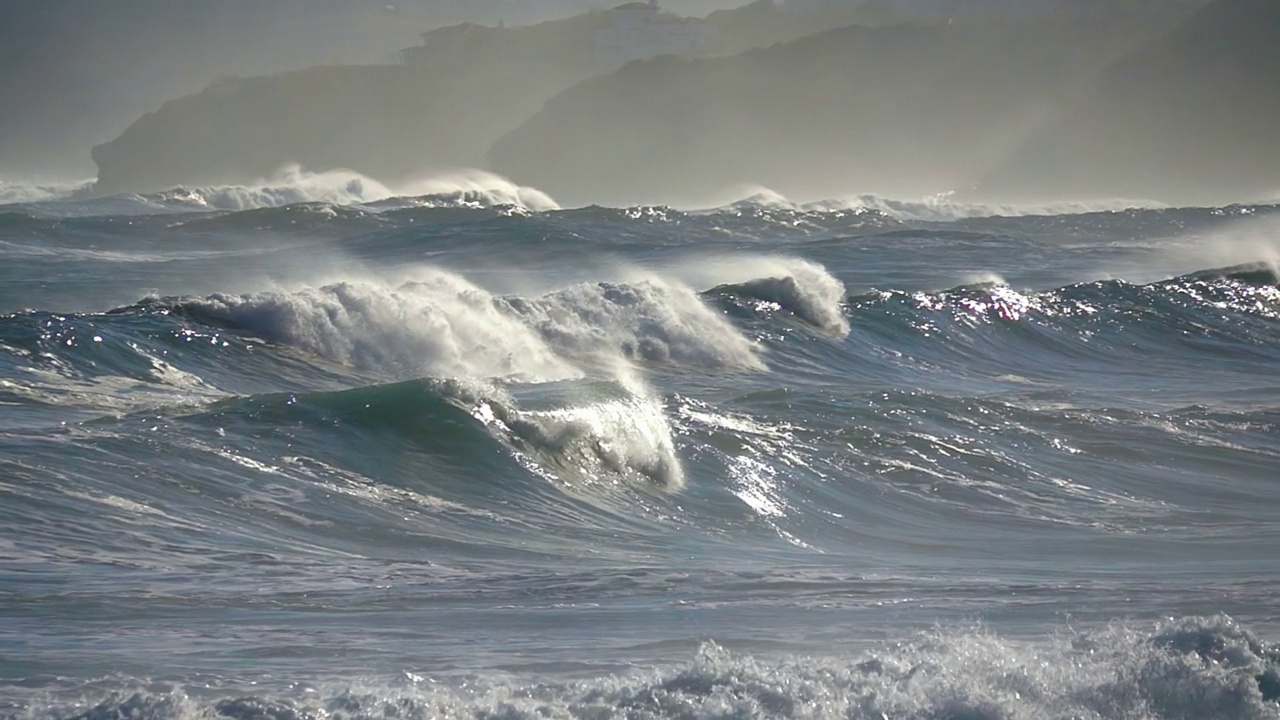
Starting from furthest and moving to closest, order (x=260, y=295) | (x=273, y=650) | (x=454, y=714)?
(x=260, y=295) < (x=273, y=650) < (x=454, y=714)

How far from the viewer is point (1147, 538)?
28.8 ft

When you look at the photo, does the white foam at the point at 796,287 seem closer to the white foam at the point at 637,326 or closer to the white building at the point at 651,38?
the white foam at the point at 637,326

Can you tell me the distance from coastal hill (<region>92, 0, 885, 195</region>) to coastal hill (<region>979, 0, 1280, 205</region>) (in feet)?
101

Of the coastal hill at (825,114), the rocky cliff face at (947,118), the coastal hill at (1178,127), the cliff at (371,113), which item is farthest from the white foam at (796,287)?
the cliff at (371,113)

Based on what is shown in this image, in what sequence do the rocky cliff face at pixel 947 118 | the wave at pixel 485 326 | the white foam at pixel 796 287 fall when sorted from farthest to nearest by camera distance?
the rocky cliff face at pixel 947 118
the white foam at pixel 796 287
the wave at pixel 485 326

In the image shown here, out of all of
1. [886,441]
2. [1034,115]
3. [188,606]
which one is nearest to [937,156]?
[1034,115]

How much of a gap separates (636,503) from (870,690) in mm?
4213

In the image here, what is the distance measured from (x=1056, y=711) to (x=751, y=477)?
4.99m

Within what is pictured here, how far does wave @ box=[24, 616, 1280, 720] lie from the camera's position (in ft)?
15.2

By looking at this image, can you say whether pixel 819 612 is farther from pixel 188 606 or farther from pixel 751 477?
pixel 751 477

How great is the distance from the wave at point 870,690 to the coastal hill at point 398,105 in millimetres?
93443

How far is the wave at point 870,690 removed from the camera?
4641mm

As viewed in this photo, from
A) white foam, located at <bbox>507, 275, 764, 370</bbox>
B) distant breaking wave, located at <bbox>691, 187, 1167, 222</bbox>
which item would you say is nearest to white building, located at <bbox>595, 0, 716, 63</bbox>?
distant breaking wave, located at <bbox>691, 187, 1167, 222</bbox>

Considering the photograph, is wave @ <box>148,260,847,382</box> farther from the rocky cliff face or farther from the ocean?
the rocky cliff face
